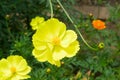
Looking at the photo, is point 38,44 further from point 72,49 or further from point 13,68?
point 13,68

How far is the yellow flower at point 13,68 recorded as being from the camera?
1.25 meters

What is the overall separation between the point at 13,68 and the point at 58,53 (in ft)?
0.76

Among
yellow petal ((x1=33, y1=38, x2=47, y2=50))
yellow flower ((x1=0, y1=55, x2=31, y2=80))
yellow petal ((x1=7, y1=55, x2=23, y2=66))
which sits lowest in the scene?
yellow flower ((x1=0, y1=55, x2=31, y2=80))

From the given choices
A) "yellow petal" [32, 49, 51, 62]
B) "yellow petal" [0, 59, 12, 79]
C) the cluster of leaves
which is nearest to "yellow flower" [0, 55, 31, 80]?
"yellow petal" [0, 59, 12, 79]

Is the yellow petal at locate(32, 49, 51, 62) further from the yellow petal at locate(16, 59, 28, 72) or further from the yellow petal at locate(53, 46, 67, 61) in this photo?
the yellow petal at locate(16, 59, 28, 72)

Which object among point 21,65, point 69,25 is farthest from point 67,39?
point 69,25

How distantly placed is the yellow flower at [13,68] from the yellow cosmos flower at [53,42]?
0.57 feet

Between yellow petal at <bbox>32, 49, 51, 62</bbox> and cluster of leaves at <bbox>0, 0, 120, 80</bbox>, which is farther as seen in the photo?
cluster of leaves at <bbox>0, 0, 120, 80</bbox>

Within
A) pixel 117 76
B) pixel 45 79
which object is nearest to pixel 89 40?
pixel 117 76

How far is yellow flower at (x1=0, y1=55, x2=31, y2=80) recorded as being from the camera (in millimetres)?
1253

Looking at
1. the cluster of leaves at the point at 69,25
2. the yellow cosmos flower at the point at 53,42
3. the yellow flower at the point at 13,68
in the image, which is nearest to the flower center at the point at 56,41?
the yellow cosmos flower at the point at 53,42

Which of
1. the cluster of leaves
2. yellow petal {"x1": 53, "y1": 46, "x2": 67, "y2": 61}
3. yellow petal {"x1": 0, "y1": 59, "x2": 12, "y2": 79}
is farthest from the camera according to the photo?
the cluster of leaves

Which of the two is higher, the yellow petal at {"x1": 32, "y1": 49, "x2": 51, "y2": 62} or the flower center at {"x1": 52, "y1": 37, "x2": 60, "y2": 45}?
the flower center at {"x1": 52, "y1": 37, "x2": 60, "y2": 45}

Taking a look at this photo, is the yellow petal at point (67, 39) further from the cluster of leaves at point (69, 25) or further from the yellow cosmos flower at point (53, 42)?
the cluster of leaves at point (69, 25)
